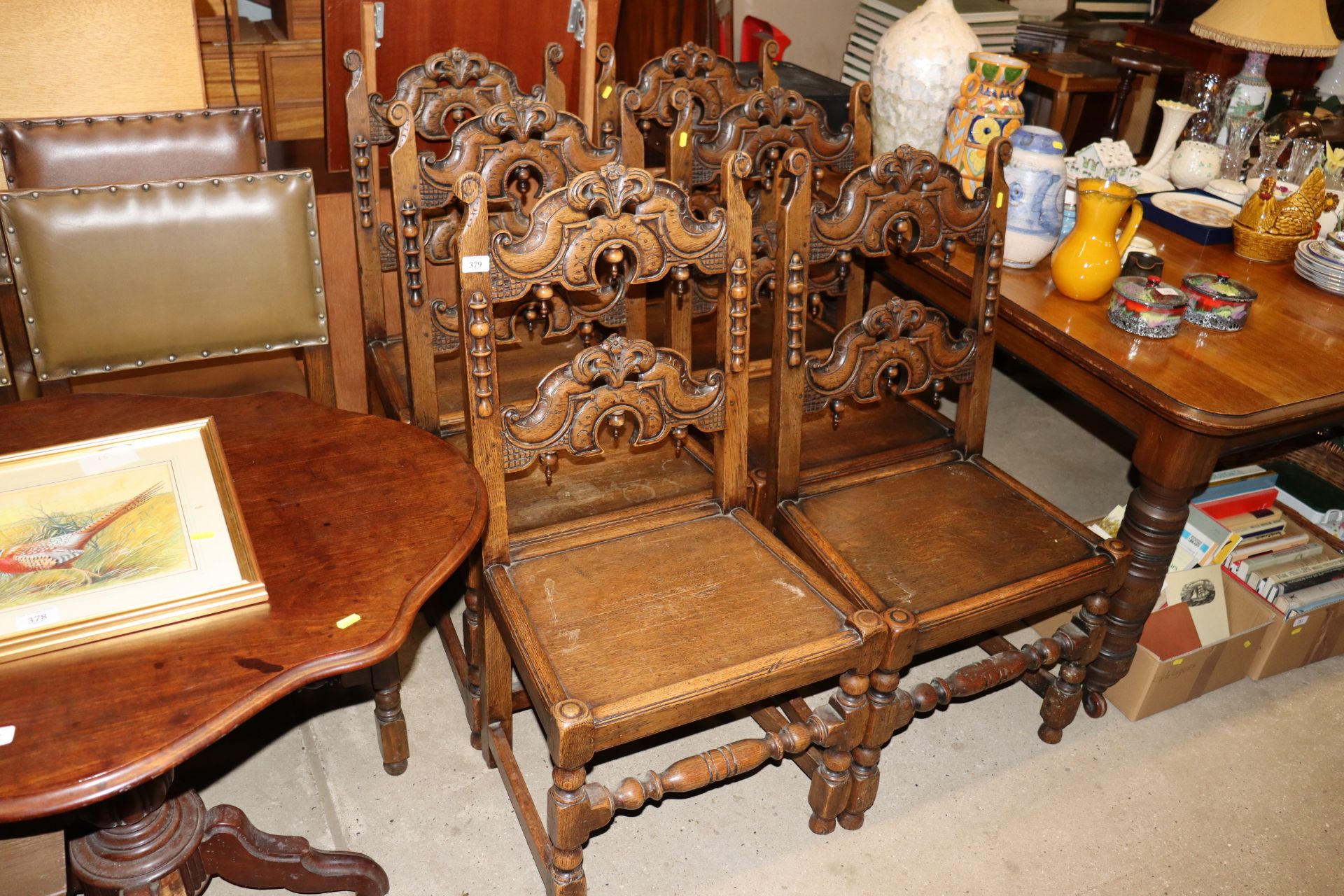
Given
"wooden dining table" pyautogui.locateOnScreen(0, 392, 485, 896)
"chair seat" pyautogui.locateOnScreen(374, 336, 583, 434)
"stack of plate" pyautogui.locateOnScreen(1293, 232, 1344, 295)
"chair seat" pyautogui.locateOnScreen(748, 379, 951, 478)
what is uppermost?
"stack of plate" pyautogui.locateOnScreen(1293, 232, 1344, 295)

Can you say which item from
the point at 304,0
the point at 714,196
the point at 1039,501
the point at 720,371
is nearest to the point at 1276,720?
the point at 1039,501

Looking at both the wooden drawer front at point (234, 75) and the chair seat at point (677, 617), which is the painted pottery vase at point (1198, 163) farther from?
the wooden drawer front at point (234, 75)

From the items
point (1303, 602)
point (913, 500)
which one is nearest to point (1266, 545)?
point (1303, 602)

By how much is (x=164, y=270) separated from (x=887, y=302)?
1279 mm

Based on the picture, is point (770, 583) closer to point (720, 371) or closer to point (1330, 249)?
point (720, 371)

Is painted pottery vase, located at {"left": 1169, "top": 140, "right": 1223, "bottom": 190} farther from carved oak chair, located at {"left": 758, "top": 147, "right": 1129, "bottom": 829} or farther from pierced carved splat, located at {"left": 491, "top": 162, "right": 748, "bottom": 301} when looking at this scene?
pierced carved splat, located at {"left": 491, "top": 162, "right": 748, "bottom": 301}

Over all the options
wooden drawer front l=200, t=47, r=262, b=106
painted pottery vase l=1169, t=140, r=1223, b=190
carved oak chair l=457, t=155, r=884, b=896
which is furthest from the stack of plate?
wooden drawer front l=200, t=47, r=262, b=106

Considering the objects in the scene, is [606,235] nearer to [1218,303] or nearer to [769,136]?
[769,136]

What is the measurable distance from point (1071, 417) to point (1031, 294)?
3.99 feet

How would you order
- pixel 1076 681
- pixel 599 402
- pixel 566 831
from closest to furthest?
pixel 566 831 < pixel 599 402 < pixel 1076 681

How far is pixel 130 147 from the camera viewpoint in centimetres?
215

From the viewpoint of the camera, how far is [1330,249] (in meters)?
2.18

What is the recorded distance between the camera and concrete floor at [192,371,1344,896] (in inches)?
69.9

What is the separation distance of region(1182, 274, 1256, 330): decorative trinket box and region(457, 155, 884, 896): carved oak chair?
0.93 m
